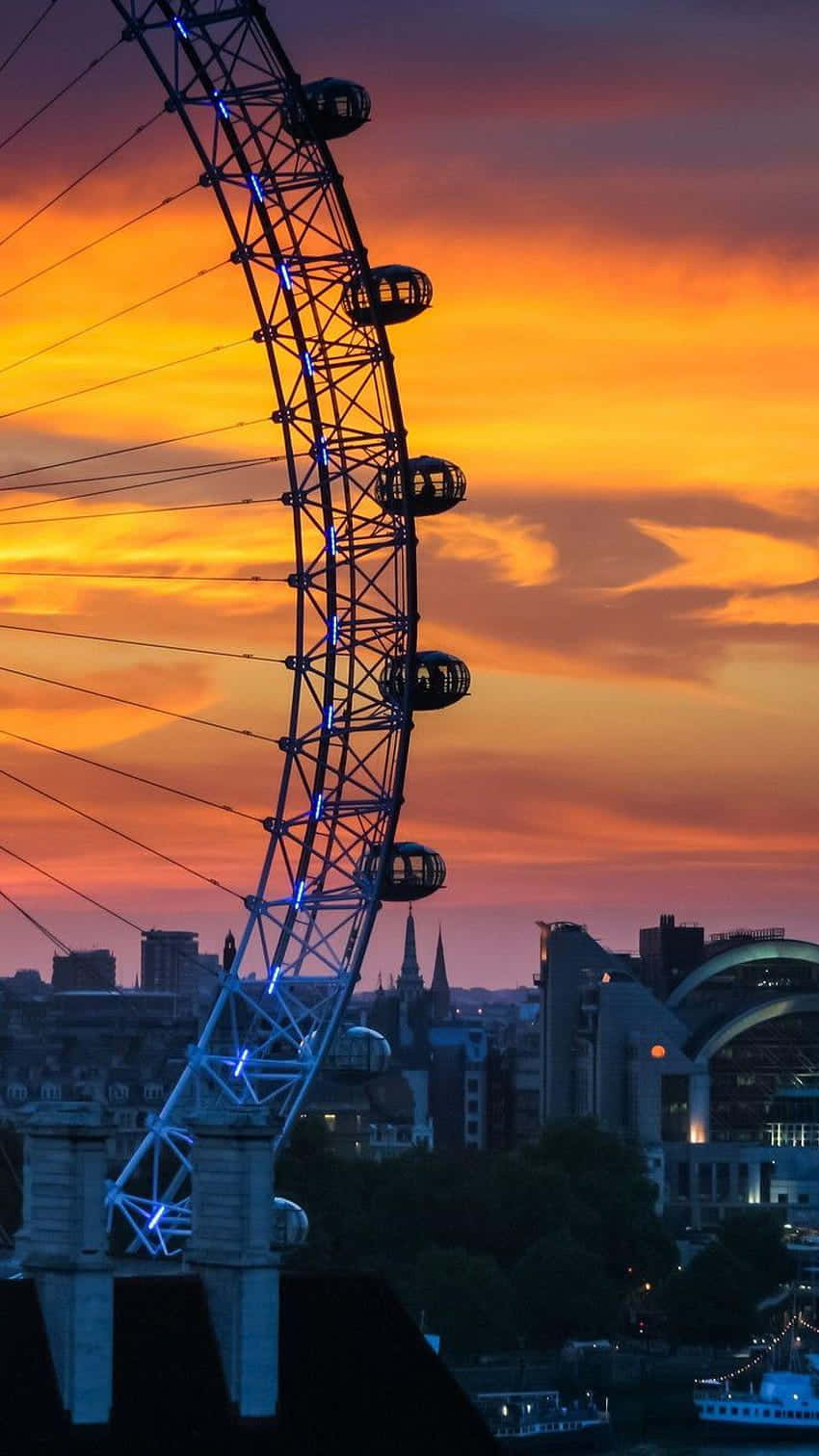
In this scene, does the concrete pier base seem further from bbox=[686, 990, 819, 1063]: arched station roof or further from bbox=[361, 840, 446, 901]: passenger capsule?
bbox=[686, 990, 819, 1063]: arched station roof

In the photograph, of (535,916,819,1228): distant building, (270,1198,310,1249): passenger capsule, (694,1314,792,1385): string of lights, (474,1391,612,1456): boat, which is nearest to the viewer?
(270,1198,310,1249): passenger capsule

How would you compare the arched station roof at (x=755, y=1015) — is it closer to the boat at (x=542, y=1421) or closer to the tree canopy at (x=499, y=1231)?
the tree canopy at (x=499, y=1231)

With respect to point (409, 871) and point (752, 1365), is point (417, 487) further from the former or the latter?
point (752, 1365)

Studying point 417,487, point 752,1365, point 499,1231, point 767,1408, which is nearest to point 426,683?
point 417,487

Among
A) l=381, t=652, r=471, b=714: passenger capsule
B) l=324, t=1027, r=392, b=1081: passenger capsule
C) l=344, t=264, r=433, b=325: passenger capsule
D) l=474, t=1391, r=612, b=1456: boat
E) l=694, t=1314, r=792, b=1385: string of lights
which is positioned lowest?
l=474, t=1391, r=612, b=1456: boat

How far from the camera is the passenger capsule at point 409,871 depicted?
7356 centimetres

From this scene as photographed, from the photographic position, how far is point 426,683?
73.0m

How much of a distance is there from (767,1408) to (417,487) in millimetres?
69884

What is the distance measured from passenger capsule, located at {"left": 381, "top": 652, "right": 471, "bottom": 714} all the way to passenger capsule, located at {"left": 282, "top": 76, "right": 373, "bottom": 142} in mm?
9127

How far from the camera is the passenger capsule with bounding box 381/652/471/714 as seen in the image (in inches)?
2872

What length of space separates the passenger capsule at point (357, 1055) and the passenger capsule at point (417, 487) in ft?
31.5

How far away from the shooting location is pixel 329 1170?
15375cm

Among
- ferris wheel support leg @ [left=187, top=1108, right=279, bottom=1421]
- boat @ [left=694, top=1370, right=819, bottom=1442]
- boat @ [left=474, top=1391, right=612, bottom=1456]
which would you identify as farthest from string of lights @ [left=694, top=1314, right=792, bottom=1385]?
ferris wheel support leg @ [left=187, top=1108, right=279, bottom=1421]

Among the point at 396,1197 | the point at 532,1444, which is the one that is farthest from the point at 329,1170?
the point at 532,1444
